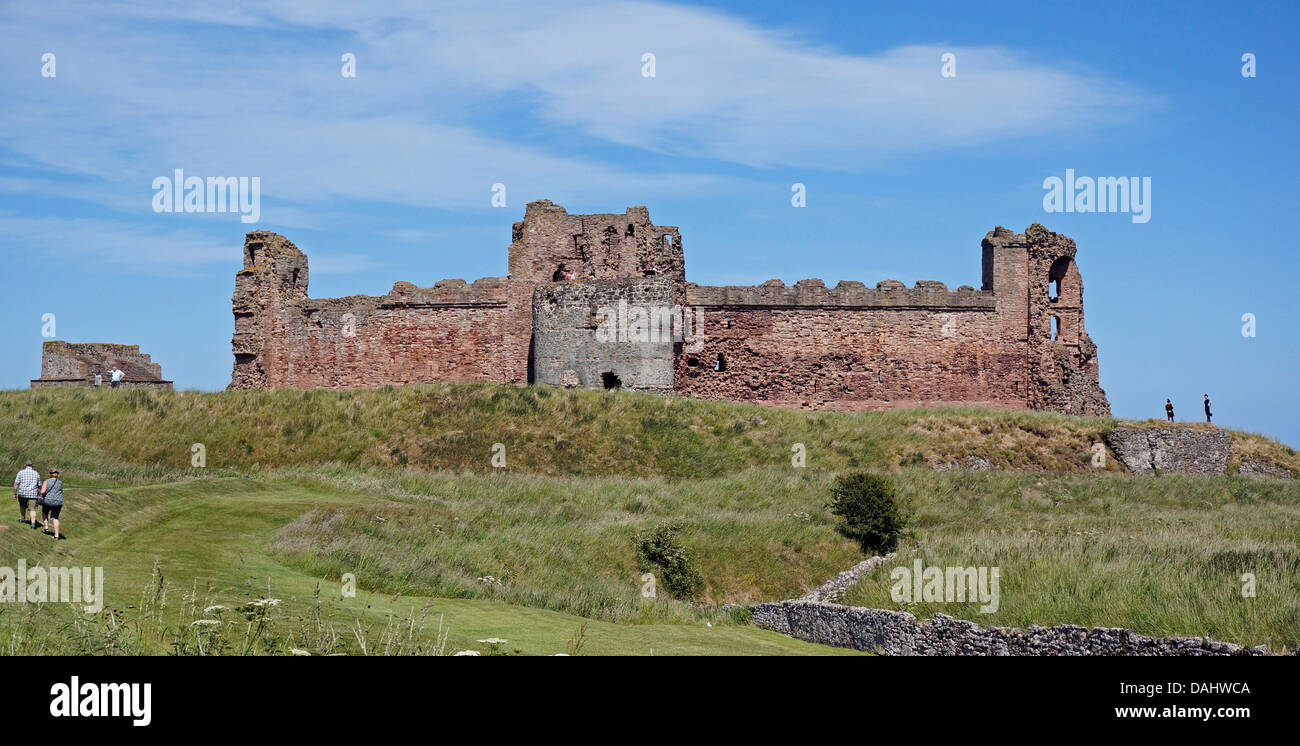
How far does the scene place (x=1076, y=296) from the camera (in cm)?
4394

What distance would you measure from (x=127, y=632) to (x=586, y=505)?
17365mm

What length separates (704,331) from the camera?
42.6m

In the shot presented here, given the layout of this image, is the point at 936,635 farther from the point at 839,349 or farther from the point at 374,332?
the point at 374,332

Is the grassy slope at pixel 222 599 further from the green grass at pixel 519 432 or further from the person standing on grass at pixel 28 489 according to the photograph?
the green grass at pixel 519 432

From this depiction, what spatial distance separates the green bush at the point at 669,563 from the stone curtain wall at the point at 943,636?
193cm

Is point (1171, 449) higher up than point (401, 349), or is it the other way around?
point (401, 349)

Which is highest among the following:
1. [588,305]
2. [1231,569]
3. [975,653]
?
[588,305]

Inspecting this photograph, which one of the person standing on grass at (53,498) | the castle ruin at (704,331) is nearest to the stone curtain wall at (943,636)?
the person standing on grass at (53,498)

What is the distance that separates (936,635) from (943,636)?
145mm

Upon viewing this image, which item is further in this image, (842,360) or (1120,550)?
(842,360)

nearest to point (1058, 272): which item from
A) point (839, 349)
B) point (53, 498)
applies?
point (839, 349)
